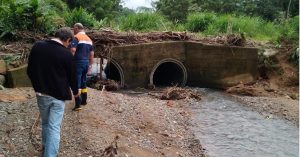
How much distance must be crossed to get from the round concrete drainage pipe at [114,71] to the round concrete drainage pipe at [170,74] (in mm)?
1162

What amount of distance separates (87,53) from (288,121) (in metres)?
5.85

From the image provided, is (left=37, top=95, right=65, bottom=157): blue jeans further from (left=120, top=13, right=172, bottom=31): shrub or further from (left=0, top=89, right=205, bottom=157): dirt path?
(left=120, top=13, right=172, bottom=31): shrub

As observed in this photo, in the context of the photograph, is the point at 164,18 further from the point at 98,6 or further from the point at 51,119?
the point at 51,119

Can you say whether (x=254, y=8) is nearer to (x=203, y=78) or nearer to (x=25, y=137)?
(x=203, y=78)

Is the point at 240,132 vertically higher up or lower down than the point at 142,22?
lower down

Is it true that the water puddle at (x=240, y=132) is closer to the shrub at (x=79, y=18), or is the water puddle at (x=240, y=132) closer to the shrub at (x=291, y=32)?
the shrub at (x=79, y=18)

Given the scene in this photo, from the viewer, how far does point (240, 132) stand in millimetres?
10344

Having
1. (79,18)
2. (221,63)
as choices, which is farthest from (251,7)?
(79,18)

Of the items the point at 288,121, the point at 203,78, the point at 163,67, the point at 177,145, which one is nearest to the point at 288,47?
the point at 203,78

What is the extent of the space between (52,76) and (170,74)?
41.6 ft

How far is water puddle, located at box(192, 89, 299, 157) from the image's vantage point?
351 inches

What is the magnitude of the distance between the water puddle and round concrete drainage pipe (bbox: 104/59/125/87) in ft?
11.1

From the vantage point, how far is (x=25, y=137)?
731cm

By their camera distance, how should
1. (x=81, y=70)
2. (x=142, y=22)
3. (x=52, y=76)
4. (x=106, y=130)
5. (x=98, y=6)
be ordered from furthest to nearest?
(x=98, y=6) → (x=142, y=22) → (x=81, y=70) → (x=106, y=130) → (x=52, y=76)
